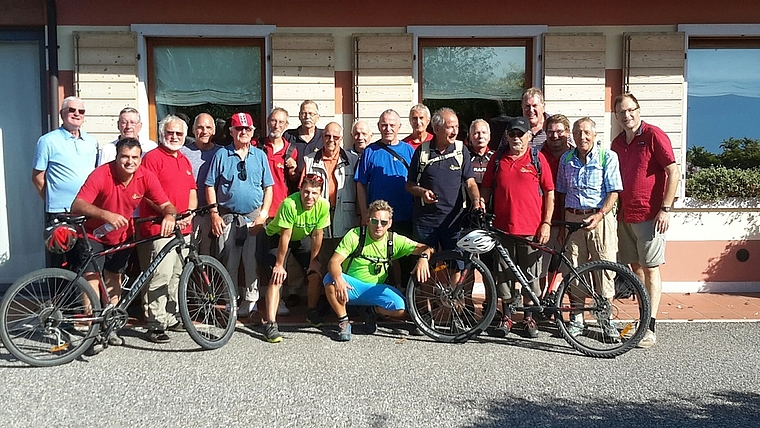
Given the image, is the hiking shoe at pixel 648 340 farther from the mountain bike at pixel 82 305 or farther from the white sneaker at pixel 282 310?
the mountain bike at pixel 82 305

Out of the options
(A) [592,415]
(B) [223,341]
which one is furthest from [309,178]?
(A) [592,415]

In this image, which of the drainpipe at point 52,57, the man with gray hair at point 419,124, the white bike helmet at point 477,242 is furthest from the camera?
the drainpipe at point 52,57

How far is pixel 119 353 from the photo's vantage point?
4512mm

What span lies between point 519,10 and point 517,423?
4.56 metres

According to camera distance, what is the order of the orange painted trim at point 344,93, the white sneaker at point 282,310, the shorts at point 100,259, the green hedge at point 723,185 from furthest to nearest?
the green hedge at point 723,185
the orange painted trim at point 344,93
the white sneaker at point 282,310
the shorts at point 100,259

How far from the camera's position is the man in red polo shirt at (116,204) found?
4461 mm

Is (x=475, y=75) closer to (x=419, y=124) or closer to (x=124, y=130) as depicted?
(x=419, y=124)

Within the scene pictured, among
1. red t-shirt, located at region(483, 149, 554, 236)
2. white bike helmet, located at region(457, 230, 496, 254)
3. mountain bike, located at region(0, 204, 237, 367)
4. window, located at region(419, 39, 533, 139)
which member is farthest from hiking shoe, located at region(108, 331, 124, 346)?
window, located at region(419, 39, 533, 139)

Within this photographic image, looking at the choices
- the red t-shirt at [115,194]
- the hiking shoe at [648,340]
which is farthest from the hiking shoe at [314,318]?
the hiking shoe at [648,340]

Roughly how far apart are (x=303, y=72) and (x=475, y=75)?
184cm

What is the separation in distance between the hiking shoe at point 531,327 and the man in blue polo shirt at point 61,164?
12.3 feet

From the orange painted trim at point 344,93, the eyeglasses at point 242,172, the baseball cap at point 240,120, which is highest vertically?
the orange painted trim at point 344,93

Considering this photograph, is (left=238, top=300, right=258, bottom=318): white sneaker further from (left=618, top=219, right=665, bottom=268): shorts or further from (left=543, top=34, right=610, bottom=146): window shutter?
(left=543, top=34, right=610, bottom=146): window shutter

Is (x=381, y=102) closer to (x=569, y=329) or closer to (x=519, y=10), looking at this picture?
(x=519, y=10)
